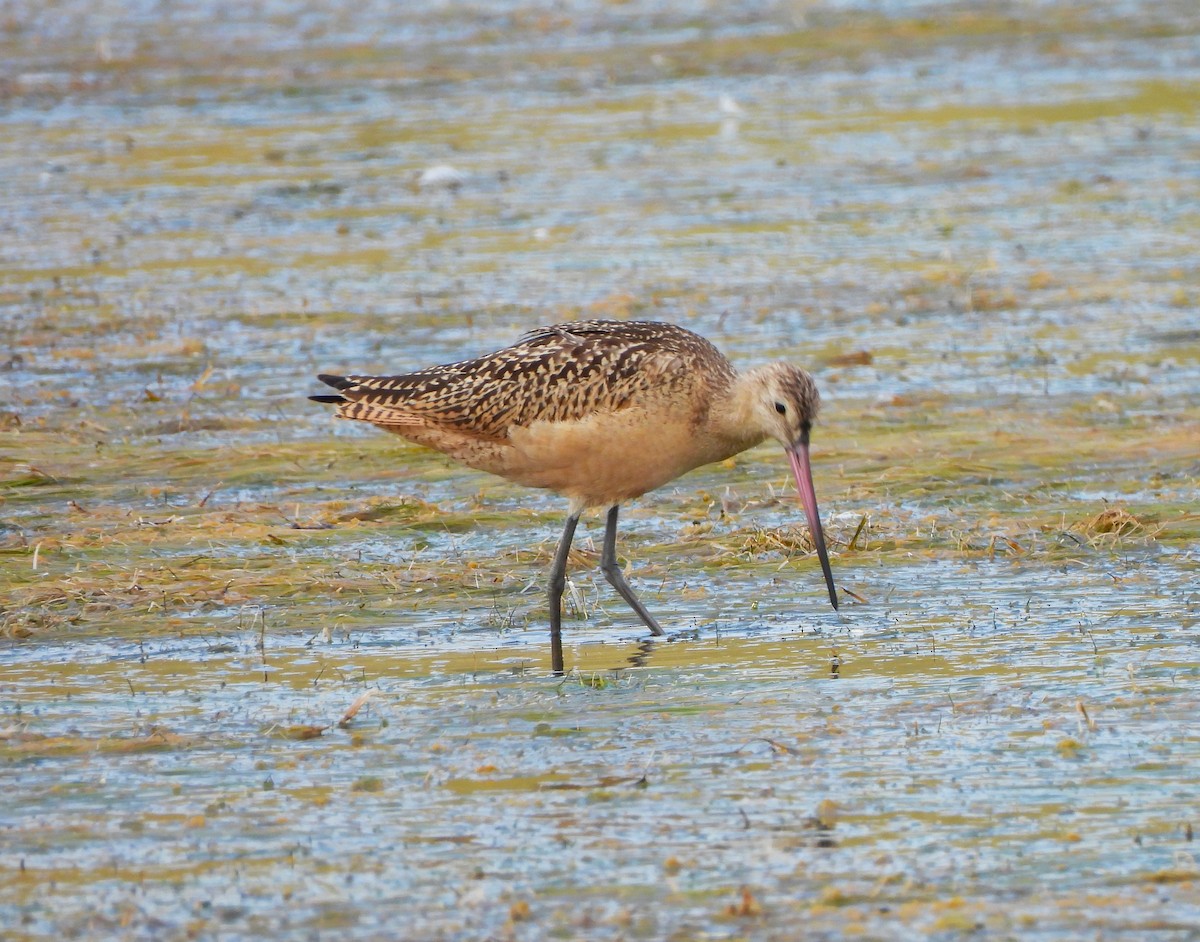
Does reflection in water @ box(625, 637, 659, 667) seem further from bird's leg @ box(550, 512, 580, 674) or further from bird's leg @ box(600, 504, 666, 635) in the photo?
bird's leg @ box(550, 512, 580, 674)


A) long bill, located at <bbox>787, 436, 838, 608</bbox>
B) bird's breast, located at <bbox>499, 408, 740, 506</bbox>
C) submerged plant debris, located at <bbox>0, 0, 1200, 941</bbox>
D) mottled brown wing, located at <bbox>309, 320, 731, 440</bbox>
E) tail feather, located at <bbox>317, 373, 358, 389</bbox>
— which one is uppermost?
mottled brown wing, located at <bbox>309, 320, 731, 440</bbox>

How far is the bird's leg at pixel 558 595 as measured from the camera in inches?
269

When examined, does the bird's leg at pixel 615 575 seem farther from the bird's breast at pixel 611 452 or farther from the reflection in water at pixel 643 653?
the bird's breast at pixel 611 452

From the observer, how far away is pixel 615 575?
738 cm

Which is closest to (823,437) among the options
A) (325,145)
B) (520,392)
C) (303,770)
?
(520,392)

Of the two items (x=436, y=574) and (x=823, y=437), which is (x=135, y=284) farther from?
(x=436, y=574)

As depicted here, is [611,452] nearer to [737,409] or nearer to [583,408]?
[583,408]

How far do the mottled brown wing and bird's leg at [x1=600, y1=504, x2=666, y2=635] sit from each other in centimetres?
45

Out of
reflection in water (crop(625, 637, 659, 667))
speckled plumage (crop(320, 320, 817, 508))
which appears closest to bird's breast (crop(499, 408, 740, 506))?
speckled plumage (crop(320, 320, 817, 508))

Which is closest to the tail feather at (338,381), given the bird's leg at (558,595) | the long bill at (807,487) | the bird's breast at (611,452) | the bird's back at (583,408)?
the bird's back at (583,408)

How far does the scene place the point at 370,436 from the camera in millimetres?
10086

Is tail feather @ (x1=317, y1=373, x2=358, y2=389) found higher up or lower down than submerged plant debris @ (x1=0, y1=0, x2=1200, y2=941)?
higher up

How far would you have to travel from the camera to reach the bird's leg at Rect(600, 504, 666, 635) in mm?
7184

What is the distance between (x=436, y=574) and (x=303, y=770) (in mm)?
2088
